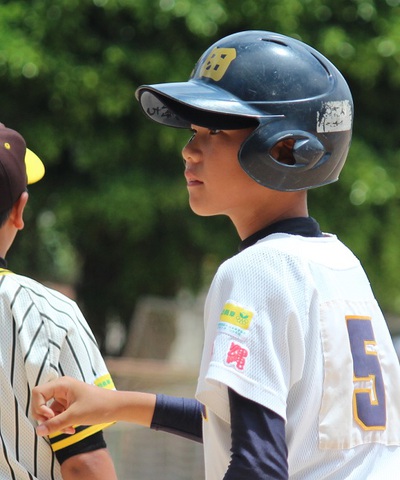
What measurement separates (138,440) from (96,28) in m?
2.70

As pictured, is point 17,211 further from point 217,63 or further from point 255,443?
point 255,443

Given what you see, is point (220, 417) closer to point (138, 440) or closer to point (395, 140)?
point (138, 440)

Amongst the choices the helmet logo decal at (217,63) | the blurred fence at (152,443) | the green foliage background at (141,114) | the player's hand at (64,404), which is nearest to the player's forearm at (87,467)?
the player's hand at (64,404)

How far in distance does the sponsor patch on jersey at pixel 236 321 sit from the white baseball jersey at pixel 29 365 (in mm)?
595

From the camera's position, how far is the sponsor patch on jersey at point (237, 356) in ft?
6.40

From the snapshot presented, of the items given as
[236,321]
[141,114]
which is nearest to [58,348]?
[236,321]

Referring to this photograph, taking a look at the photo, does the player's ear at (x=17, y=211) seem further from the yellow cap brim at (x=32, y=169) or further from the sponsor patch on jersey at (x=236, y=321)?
the sponsor patch on jersey at (x=236, y=321)

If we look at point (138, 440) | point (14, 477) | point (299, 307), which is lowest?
point (138, 440)

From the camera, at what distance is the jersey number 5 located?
6.78ft

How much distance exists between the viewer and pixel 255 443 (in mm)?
1873

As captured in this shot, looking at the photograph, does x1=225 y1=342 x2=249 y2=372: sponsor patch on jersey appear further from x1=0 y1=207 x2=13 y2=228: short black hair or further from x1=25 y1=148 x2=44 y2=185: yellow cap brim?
x1=25 y1=148 x2=44 y2=185: yellow cap brim

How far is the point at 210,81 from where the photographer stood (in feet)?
7.49

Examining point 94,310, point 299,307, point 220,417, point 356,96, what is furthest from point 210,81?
point 94,310

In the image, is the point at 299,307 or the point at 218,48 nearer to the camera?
the point at 299,307
